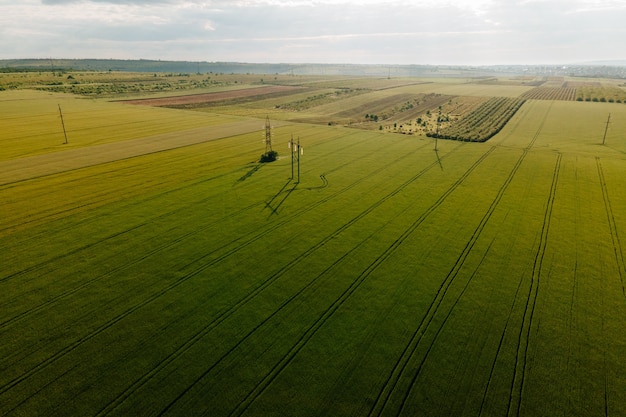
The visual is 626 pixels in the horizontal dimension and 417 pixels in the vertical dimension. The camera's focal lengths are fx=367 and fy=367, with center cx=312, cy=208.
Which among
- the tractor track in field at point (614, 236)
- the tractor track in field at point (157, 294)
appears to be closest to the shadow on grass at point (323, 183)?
the tractor track in field at point (157, 294)

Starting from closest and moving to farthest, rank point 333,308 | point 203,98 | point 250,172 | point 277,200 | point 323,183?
point 333,308 < point 277,200 < point 323,183 < point 250,172 < point 203,98

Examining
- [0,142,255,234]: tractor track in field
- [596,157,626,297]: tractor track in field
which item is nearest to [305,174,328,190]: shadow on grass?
[0,142,255,234]: tractor track in field

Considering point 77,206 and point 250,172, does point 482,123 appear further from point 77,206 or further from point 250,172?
point 77,206

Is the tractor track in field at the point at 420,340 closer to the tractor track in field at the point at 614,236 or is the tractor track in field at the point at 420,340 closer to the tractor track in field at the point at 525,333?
the tractor track in field at the point at 525,333

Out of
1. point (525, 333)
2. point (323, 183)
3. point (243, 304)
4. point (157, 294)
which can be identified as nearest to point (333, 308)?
point (243, 304)

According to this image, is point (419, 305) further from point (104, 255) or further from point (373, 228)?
point (104, 255)

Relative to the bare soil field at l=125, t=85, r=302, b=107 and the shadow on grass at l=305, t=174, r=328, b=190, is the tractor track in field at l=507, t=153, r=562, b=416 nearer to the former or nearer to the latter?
the shadow on grass at l=305, t=174, r=328, b=190
